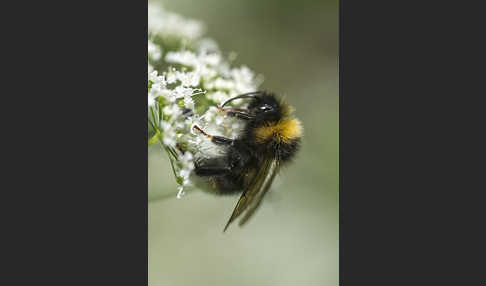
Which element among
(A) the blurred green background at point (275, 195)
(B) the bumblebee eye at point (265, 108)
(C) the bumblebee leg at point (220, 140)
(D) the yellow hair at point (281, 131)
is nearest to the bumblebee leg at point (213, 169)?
(C) the bumblebee leg at point (220, 140)

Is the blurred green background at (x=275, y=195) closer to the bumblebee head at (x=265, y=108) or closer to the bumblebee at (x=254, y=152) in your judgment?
the bumblebee at (x=254, y=152)

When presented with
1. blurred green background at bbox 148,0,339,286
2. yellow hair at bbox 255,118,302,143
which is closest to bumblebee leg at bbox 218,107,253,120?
yellow hair at bbox 255,118,302,143

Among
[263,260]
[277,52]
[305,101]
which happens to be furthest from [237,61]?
[263,260]

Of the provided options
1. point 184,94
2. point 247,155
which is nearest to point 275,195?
point 247,155

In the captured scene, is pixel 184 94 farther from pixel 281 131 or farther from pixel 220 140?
pixel 281 131

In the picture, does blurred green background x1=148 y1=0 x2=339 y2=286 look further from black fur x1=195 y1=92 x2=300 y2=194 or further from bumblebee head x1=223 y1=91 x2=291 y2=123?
bumblebee head x1=223 y1=91 x2=291 y2=123

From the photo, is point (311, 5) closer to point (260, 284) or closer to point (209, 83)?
point (209, 83)
